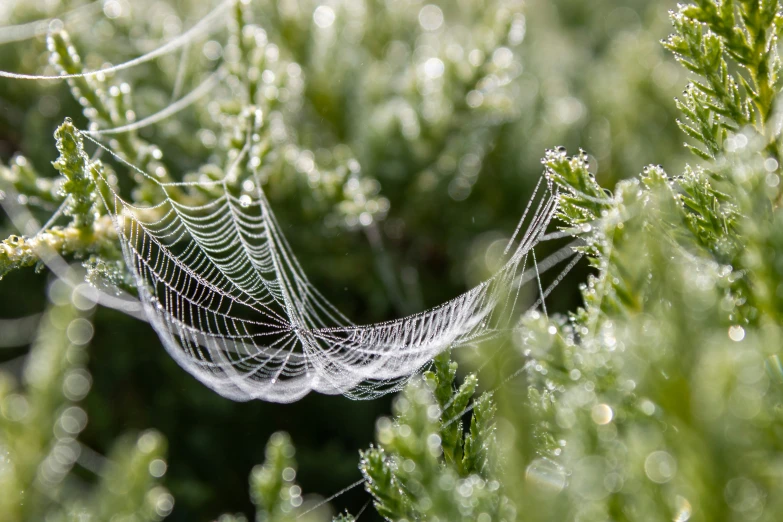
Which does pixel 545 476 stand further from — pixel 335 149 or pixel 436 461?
pixel 335 149

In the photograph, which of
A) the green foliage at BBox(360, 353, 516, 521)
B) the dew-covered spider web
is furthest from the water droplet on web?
the dew-covered spider web

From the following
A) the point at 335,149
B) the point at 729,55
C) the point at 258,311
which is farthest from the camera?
the point at 335,149

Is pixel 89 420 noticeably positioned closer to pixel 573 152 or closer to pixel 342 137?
pixel 342 137

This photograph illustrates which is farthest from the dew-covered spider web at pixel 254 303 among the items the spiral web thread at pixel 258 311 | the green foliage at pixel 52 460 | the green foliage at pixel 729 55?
the green foliage at pixel 729 55

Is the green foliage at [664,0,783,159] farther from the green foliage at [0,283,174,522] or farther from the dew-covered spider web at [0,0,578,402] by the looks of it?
the green foliage at [0,283,174,522]

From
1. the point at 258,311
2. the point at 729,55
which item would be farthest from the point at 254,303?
the point at 729,55

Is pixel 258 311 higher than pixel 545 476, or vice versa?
pixel 545 476
